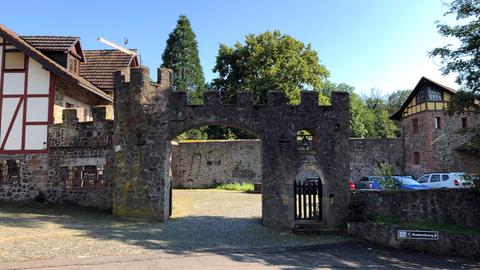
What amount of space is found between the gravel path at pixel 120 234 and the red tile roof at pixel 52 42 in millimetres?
7071

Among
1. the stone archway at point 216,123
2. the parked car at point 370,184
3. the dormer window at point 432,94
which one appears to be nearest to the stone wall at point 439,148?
the dormer window at point 432,94

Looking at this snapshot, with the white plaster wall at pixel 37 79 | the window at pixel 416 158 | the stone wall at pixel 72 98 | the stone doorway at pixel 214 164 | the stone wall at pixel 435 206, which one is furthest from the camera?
the window at pixel 416 158

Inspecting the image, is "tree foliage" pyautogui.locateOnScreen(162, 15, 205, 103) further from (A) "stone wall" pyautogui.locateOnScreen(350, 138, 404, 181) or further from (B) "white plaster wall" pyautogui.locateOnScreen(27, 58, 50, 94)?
(B) "white plaster wall" pyautogui.locateOnScreen(27, 58, 50, 94)

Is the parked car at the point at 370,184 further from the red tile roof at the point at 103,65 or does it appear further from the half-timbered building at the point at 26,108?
the half-timbered building at the point at 26,108

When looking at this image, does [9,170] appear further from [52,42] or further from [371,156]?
[371,156]

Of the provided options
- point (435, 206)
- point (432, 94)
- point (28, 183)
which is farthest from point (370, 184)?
point (28, 183)

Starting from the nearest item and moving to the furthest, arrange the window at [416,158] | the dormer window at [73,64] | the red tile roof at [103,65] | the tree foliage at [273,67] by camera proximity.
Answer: the dormer window at [73,64], the red tile roof at [103,65], the window at [416,158], the tree foliage at [273,67]

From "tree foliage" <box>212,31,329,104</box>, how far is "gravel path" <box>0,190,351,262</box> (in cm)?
1937

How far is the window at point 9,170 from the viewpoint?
16.4 m

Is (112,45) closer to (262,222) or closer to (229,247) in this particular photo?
(262,222)

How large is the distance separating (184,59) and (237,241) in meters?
35.5

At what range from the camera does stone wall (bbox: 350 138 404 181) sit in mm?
31031

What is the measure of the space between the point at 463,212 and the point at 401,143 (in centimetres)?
1996

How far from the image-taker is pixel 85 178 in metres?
16.2
